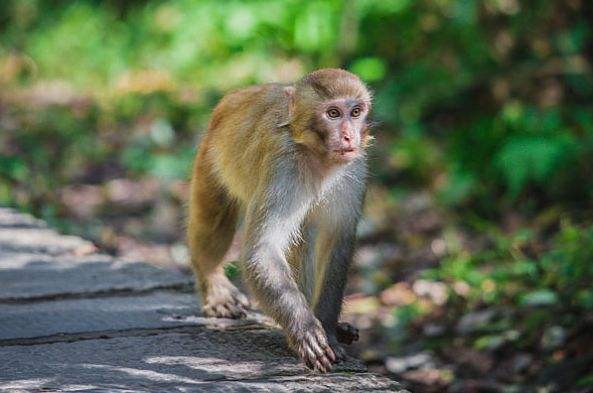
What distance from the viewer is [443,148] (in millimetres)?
9258

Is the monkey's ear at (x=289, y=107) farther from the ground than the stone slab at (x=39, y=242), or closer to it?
farther from the ground

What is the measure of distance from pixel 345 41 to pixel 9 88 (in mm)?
4541

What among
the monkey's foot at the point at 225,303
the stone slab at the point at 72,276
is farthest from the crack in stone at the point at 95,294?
the monkey's foot at the point at 225,303

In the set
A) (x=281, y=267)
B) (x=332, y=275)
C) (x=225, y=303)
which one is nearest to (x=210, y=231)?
(x=225, y=303)

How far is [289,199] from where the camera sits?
4.33 metres

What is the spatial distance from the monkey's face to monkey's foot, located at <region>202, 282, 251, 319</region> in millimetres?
960

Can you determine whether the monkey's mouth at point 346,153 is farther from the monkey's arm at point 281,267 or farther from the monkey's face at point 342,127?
the monkey's arm at point 281,267

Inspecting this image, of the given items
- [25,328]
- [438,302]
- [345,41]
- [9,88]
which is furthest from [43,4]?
[25,328]

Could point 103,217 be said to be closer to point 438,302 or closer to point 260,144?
point 438,302

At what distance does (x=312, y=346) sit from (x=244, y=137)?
107 centimetres

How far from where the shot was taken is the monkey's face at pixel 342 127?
13.7 feet

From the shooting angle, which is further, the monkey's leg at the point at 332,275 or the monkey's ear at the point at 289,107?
the monkey's leg at the point at 332,275

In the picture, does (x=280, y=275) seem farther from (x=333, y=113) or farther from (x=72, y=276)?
(x=72, y=276)

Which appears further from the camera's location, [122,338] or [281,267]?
[122,338]
